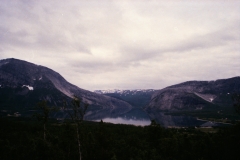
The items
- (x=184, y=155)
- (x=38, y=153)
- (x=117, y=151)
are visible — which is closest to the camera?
(x=38, y=153)

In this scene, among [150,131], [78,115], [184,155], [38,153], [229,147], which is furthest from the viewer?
[150,131]

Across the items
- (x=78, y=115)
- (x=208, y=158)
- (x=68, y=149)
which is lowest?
(x=208, y=158)

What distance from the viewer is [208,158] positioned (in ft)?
196

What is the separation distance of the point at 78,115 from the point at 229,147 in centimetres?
4579

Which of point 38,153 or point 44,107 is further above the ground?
point 44,107

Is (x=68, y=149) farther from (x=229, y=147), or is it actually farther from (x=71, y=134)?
(x=229, y=147)

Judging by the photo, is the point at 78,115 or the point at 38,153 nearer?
the point at 78,115

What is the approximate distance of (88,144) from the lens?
65188 mm

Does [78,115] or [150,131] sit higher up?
[78,115]

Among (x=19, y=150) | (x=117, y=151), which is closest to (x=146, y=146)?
(x=117, y=151)

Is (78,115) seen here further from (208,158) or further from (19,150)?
(208,158)

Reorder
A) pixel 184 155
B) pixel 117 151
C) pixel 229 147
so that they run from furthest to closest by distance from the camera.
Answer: pixel 117 151 → pixel 184 155 → pixel 229 147

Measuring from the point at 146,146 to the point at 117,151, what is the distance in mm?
14134

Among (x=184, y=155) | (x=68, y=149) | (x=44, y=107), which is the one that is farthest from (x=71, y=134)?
(x=184, y=155)
